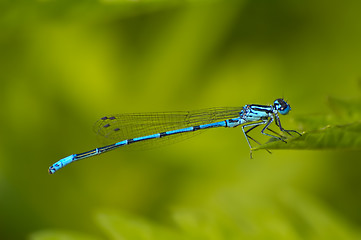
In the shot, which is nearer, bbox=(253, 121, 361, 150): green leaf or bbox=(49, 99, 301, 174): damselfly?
bbox=(253, 121, 361, 150): green leaf

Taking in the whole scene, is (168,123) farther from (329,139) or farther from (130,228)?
(329,139)

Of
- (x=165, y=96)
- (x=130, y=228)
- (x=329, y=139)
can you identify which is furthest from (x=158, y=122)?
(x=329, y=139)

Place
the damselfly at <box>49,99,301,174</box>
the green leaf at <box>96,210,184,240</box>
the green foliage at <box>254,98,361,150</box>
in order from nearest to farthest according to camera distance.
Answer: the green foliage at <box>254,98,361,150</box>
the green leaf at <box>96,210,184,240</box>
the damselfly at <box>49,99,301,174</box>

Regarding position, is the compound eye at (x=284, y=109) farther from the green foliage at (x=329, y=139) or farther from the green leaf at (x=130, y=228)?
the green foliage at (x=329, y=139)

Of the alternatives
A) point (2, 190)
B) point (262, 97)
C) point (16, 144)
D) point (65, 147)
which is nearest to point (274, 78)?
point (262, 97)

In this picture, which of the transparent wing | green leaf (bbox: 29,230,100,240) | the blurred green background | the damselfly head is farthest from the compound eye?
green leaf (bbox: 29,230,100,240)

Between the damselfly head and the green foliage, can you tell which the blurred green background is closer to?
the damselfly head

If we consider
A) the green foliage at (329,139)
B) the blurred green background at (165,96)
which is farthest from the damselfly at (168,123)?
the green foliage at (329,139)

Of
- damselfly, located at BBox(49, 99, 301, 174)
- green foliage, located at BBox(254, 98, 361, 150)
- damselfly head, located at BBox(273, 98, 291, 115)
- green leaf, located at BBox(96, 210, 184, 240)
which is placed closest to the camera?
green foliage, located at BBox(254, 98, 361, 150)
